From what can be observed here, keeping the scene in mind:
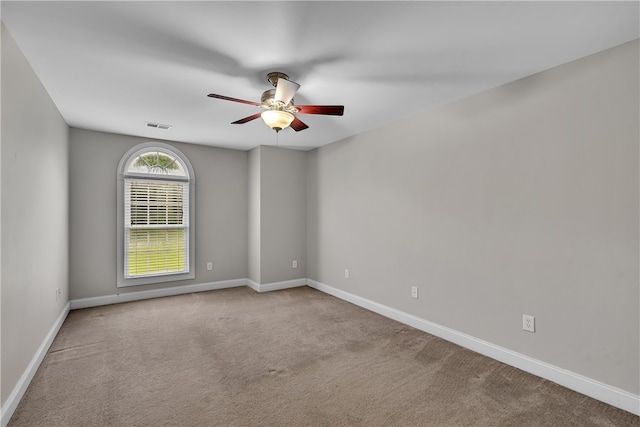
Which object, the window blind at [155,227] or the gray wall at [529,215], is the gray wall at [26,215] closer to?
the window blind at [155,227]

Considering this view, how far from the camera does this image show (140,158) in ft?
15.6

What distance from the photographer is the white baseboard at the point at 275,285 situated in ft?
17.0

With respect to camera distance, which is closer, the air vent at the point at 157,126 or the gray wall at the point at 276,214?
the air vent at the point at 157,126

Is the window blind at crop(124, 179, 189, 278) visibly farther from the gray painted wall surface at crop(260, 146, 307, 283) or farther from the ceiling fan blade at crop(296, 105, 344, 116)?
the ceiling fan blade at crop(296, 105, 344, 116)

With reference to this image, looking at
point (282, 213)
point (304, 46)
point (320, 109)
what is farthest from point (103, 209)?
point (304, 46)

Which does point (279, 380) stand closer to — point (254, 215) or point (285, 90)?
point (285, 90)

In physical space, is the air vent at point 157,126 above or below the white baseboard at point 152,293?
above

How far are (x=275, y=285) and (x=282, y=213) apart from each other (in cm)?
119

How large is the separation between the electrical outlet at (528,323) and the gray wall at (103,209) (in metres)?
4.36

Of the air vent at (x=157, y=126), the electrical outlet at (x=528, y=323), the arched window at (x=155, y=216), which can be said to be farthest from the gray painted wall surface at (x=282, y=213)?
the electrical outlet at (x=528, y=323)

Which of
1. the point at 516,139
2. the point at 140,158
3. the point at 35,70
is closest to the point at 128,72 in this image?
the point at 35,70

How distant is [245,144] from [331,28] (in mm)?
3415

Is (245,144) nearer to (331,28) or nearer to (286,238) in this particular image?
(286,238)

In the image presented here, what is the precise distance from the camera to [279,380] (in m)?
2.49
